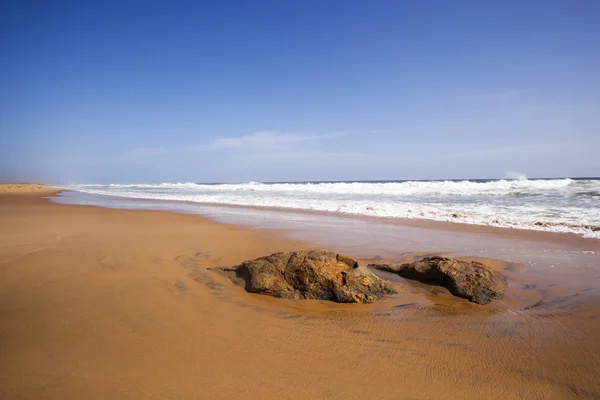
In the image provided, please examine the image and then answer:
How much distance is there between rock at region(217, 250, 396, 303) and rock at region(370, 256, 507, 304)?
2.14 ft

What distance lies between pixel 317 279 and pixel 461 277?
1.77 m

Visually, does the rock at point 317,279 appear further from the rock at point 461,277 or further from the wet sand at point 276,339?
the rock at point 461,277

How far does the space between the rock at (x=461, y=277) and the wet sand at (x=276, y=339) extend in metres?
0.14

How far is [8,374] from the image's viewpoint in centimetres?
215

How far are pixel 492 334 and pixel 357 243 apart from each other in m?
4.06

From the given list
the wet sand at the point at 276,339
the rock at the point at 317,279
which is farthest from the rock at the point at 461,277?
the rock at the point at 317,279

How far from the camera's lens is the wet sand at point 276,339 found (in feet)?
6.91

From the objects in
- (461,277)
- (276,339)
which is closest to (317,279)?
(276,339)

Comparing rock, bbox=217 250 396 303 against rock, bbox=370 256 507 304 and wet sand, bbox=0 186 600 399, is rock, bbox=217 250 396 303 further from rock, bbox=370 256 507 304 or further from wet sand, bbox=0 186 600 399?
rock, bbox=370 256 507 304

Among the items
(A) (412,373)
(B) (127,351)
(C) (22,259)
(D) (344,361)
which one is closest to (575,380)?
(A) (412,373)

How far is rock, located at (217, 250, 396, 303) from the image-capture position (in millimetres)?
3770

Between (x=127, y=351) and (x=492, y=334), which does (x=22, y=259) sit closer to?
(x=127, y=351)

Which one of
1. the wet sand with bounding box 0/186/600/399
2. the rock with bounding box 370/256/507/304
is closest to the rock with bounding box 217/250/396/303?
the wet sand with bounding box 0/186/600/399

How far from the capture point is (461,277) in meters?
3.94
